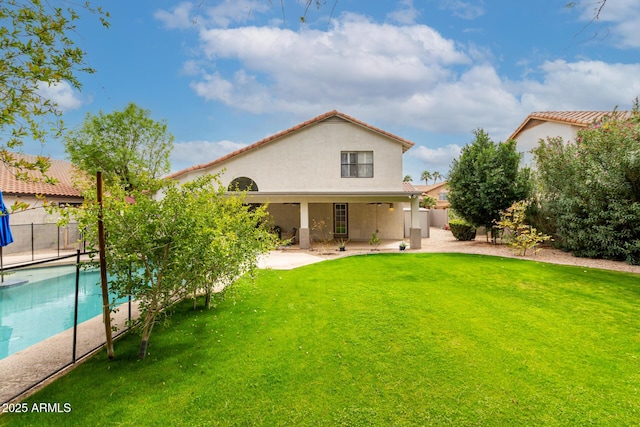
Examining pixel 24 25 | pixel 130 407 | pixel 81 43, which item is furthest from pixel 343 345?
pixel 24 25

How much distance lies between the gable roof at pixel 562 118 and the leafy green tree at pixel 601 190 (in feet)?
11.7

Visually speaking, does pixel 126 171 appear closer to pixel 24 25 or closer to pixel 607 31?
pixel 24 25

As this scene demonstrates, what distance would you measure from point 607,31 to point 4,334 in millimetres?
13687

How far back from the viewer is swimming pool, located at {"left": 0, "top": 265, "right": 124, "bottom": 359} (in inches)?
308

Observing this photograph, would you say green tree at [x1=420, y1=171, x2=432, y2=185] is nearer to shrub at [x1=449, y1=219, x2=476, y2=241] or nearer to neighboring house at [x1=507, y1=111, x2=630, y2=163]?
neighboring house at [x1=507, y1=111, x2=630, y2=163]

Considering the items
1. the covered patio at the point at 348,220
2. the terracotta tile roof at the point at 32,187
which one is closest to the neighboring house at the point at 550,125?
the covered patio at the point at 348,220

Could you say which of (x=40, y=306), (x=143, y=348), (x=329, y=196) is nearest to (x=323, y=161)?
(x=329, y=196)

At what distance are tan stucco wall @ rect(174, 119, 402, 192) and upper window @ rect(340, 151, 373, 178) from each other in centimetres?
27

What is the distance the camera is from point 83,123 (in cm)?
2958

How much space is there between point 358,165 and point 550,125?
15071 mm

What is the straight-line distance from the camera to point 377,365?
5.10 metres

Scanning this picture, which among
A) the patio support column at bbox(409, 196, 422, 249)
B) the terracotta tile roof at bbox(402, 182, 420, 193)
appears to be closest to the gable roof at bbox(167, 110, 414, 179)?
the terracotta tile roof at bbox(402, 182, 420, 193)

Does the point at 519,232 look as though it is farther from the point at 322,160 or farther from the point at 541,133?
the point at 322,160

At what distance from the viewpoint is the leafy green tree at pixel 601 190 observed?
12.9 metres
